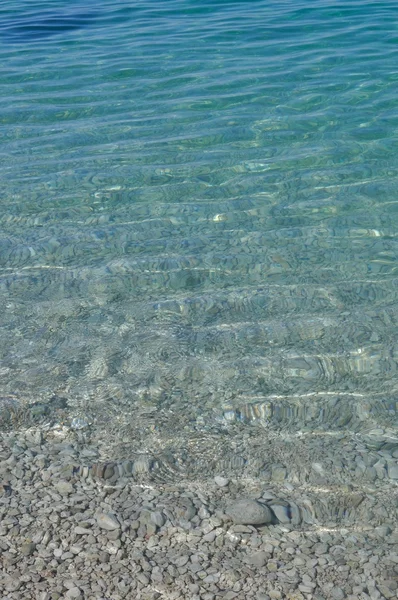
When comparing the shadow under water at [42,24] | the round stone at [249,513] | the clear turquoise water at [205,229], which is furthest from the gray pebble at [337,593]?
the shadow under water at [42,24]

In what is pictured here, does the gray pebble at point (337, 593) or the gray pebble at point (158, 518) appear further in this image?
the gray pebble at point (158, 518)

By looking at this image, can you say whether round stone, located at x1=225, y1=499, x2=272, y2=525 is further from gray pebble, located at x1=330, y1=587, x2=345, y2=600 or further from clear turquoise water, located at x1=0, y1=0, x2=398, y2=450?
clear turquoise water, located at x1=0, y1=0, x2=398, y2=450

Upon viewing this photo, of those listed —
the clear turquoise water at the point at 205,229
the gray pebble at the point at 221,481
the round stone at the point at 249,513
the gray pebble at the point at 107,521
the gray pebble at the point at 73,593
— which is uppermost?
the gray pebble at the point at 73,593

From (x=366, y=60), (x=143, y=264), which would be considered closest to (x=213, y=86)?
(x=366, y=60)

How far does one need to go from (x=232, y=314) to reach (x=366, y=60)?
655 cm

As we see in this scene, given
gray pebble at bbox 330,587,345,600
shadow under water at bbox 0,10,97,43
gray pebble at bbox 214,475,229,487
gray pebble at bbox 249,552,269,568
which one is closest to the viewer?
gray pebble at bbox 330,587,345,600

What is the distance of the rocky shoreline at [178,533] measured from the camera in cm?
307

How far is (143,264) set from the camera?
5711 mm

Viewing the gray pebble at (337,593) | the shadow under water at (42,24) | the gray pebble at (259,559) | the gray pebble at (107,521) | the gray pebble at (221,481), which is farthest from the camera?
the shadow under water at (42,24)

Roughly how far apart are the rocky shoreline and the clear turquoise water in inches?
18.7

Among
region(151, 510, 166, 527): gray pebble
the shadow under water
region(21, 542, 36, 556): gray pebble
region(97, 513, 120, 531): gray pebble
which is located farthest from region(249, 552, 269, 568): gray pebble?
the shadow under water

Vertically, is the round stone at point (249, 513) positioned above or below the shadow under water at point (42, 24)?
above

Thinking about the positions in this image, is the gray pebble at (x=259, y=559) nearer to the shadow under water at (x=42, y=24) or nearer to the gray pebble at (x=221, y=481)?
the gray pebble at (x=221, y=481)

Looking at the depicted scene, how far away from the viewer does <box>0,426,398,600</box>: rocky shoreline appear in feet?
10.1
